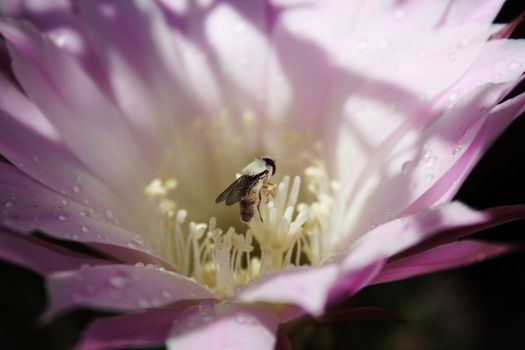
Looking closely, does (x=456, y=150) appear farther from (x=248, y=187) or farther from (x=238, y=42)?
(x=238, y=42)

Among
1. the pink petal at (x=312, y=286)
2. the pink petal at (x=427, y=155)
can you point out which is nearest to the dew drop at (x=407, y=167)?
the pink petal at (x=427, y=155)

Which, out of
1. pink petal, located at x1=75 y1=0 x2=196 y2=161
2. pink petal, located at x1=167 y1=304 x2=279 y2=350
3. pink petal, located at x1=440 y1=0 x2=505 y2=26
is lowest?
pink petal, located at x1=167 y1=304 x2=279 y2=350

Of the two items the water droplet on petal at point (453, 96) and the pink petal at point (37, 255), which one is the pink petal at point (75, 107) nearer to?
the pink petal at point (37, 255)

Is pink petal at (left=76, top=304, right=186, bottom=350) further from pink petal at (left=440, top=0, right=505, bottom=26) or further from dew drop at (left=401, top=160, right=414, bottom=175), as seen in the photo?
pink petal at (left=440, top=0, right=505, bottom=26)

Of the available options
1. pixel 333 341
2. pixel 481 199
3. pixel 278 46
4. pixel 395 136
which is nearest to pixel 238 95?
pixel 278 46

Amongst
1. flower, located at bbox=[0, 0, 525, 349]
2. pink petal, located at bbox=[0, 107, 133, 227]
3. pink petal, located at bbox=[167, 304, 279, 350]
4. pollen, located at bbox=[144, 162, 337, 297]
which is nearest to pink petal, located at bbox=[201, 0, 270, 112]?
flower, located at bbox=[0, 0, 525, 349]

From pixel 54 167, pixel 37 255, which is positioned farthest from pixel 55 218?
pixel 54 167
